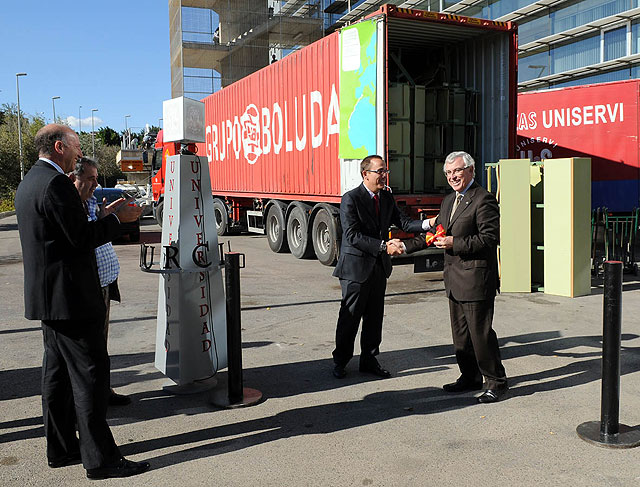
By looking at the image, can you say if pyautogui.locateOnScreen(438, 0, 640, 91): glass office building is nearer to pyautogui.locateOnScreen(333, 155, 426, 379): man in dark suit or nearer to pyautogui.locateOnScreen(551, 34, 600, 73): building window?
pyautogui.locateOnScreen(551, 34, 600, 73): building window

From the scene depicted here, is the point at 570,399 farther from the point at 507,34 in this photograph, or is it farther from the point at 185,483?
the point at 507,34

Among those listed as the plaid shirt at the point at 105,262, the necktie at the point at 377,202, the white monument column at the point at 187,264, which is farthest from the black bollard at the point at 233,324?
the necktie at the point at 377,202

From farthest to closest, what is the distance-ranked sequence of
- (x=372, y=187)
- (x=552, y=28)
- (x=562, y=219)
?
(x=552, y=28) → (x=562, y=219) → (x=372, y=187)

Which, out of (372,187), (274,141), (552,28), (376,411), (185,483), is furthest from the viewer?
(552,28)

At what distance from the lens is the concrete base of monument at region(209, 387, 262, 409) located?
4.70 meters

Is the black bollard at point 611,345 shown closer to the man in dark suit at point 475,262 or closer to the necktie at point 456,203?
the man in dark suit at point 475,262

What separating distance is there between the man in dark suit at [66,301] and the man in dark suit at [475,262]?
2.42 meters

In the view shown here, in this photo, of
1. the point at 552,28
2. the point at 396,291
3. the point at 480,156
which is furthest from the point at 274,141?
the point at 552,28

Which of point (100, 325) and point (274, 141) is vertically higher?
point (274, 141)

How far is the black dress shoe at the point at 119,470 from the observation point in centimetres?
356

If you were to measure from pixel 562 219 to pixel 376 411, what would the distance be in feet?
17.4

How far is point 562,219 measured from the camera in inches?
345

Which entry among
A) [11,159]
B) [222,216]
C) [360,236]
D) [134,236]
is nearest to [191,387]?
[360,236]

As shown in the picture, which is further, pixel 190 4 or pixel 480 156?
pixel 190 4
